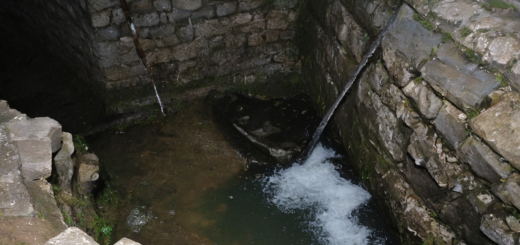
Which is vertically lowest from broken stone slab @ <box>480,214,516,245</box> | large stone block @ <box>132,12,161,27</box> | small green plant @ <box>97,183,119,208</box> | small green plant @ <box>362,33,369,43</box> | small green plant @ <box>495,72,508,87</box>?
small green plant @ <box>97,183,119,208</box>

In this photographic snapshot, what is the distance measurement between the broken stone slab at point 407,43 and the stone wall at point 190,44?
1891mm

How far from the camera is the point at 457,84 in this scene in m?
2.70

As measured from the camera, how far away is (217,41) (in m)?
4.93

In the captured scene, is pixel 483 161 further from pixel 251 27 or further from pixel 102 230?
pixel 251 27

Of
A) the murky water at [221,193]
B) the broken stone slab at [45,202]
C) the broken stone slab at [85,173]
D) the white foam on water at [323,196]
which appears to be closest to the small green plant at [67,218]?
the broken stone slab at [45,202]

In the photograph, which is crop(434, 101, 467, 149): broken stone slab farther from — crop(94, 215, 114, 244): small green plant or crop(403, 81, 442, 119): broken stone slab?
crop(94, 215, 114, 244): small green plant

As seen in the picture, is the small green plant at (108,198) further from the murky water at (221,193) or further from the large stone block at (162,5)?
the large stone block at (162,5)

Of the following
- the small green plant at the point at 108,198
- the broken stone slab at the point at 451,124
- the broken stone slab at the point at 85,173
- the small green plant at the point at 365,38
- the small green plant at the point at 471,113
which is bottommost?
the small green plant at the point at 108,198

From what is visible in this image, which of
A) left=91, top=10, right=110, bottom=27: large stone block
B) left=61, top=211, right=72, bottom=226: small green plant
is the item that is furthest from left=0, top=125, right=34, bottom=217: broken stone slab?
left=91, top=10, right=110, bottom=27: large stone block

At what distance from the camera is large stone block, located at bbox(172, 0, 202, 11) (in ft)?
14.7

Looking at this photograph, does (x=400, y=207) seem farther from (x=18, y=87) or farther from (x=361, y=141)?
(x=18, y=87)

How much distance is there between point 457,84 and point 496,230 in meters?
0.93

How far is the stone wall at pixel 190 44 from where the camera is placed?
444 centimetres

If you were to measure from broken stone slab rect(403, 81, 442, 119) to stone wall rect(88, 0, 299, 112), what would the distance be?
89.9 inches
